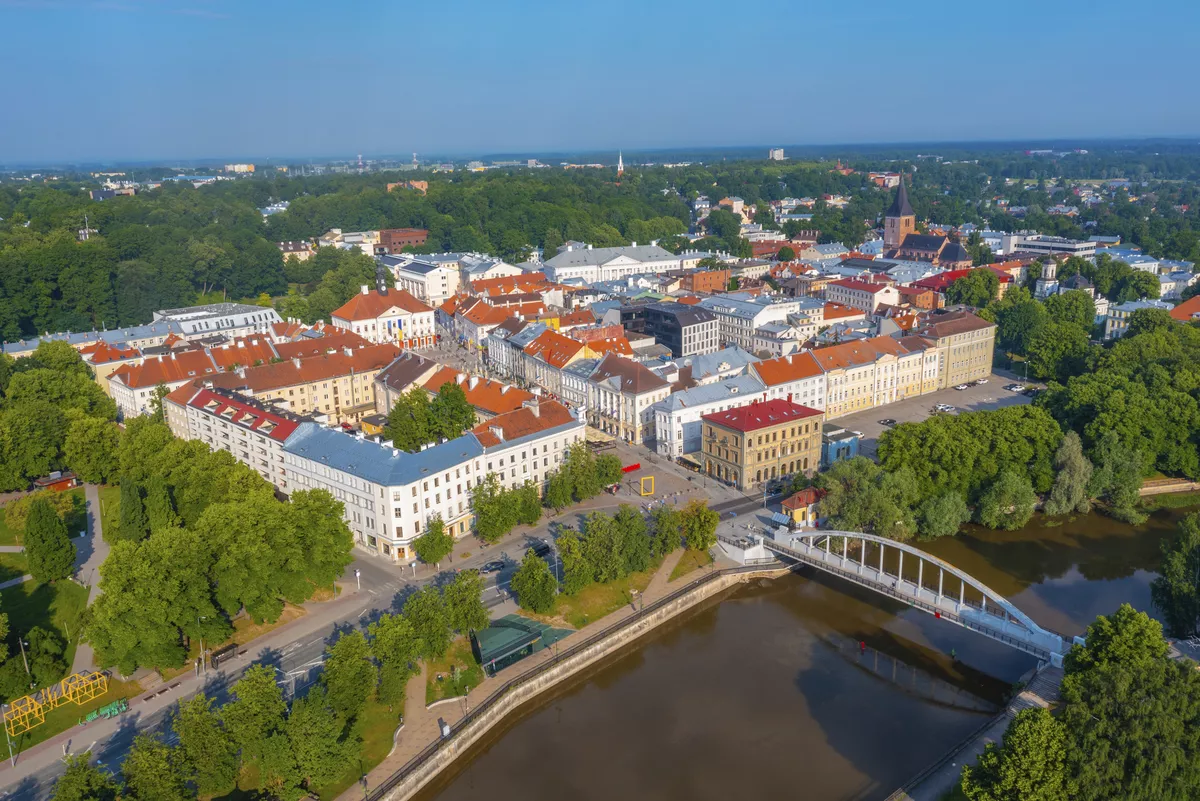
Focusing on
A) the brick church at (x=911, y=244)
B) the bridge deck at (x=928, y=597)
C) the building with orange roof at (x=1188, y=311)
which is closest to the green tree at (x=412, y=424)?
the bridge deck at (x=928, y=597)

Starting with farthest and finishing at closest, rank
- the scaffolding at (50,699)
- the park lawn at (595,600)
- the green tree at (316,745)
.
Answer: the park lawn at (595,600) → the scaffolding at (50,699) → the green tree at (316,745)

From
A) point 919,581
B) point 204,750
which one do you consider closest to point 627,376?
point 919,581

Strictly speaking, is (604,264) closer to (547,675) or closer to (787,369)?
(787,369)

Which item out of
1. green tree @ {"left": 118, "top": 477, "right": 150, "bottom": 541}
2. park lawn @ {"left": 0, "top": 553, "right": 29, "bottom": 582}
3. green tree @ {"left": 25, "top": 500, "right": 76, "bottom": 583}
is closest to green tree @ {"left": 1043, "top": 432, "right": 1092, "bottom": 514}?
green tree @ {"left": 118, "top": 477, "right": 150, "bottom": 541}

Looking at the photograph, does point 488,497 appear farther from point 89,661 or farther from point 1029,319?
point 1029,319

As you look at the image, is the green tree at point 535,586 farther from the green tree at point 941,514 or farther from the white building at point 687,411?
the green tree at point 941,514

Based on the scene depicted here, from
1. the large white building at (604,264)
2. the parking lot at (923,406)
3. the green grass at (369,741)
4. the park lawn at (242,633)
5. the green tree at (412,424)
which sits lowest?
the green grass at (369,741)

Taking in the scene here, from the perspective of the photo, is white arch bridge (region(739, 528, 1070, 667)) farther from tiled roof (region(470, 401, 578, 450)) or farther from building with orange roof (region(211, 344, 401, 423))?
building with orange roof (region(211, 344, 401, 423))
